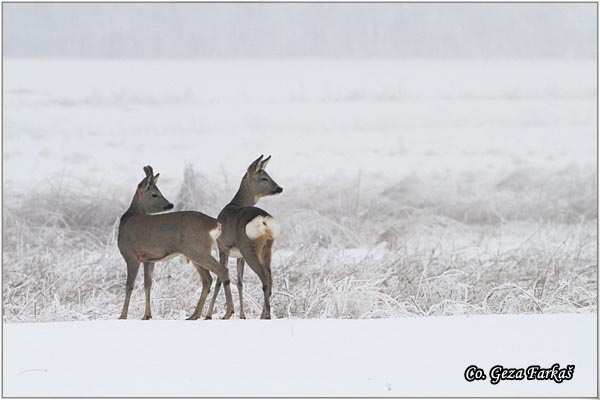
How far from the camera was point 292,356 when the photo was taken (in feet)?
20.2

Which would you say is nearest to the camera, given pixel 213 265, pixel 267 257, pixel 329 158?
pixel 213 265

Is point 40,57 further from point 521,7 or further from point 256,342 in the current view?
point 256,342

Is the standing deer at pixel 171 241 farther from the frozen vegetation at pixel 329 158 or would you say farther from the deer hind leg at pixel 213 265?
the frozen vegetation at pixel 329 158

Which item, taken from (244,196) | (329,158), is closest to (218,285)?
(244,196)

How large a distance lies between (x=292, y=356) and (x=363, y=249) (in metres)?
6.63

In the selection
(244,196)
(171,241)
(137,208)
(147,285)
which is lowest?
(147,285)

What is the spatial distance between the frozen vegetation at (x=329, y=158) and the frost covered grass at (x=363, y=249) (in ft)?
0.14

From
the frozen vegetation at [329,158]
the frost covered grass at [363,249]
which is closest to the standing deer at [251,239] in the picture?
the frost covered grass at [363,249]

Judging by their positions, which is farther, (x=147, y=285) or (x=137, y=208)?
(x=137, y=208)

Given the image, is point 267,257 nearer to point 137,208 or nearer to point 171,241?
A: point 171,241

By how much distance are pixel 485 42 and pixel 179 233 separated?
12.2 metres

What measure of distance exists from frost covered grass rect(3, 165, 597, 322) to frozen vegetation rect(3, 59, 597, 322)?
43 mm

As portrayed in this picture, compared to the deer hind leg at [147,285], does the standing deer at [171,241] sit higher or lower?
higher

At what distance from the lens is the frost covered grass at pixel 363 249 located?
9.64 m
